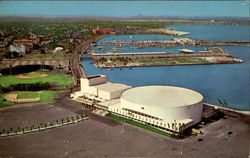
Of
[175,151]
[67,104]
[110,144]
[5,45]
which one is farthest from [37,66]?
[175,151]

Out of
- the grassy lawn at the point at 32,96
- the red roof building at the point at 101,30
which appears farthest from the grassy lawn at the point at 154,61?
the red roof building at the point at 101,30

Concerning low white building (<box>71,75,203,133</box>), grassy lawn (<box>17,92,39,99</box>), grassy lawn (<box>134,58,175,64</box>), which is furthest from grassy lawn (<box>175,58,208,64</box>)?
grassy lawn (<box>17,92,39,99</box>)

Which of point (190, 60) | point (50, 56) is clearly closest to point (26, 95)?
point (50, 56)

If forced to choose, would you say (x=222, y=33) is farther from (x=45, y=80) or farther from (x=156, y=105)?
(x=156, y=105)

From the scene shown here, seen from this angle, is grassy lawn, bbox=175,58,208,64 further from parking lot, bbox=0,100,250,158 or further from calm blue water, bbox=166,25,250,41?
parking lot, bbox=0,100,250,158

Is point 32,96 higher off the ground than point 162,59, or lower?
lower

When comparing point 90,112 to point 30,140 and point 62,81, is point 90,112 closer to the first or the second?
point 30,140
